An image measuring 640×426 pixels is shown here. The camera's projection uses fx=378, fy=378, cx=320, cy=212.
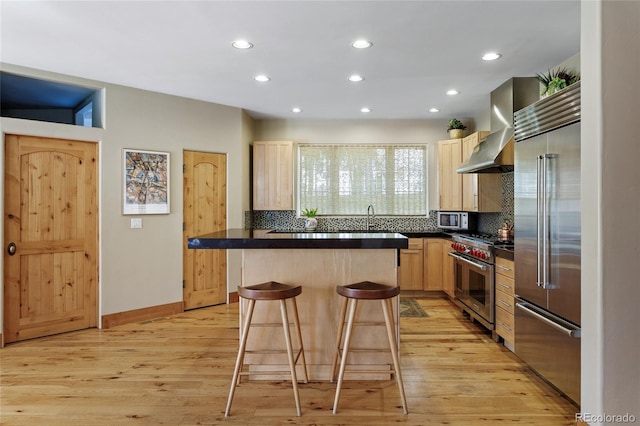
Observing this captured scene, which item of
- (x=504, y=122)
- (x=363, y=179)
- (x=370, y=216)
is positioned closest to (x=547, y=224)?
(x=504, y=122)

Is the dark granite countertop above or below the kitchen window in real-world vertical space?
below

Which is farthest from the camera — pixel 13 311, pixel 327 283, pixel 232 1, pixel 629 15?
pixel 13 311

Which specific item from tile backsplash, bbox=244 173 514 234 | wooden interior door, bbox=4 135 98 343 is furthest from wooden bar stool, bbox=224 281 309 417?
tile backsplash, bbox=244 173 514 234

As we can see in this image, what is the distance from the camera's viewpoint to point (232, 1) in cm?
261

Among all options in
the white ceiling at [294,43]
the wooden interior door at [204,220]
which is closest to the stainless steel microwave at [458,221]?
the white ceiling at [294,43]

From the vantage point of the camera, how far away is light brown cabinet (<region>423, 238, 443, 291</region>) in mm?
5516

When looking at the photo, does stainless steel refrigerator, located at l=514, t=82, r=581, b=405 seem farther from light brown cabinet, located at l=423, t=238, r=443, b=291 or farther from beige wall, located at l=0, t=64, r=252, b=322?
beige wall, located at l=0, t=64, r=252, b=322

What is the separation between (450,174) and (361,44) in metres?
2.93

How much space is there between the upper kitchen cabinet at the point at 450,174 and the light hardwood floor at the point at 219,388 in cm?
220

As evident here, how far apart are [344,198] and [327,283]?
11.4 ft

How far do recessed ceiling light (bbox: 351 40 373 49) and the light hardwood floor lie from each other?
2766mm

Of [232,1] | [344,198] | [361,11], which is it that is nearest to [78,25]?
[232,1]

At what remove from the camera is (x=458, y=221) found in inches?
223

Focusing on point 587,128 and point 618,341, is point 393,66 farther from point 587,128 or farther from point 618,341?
point 618,341
